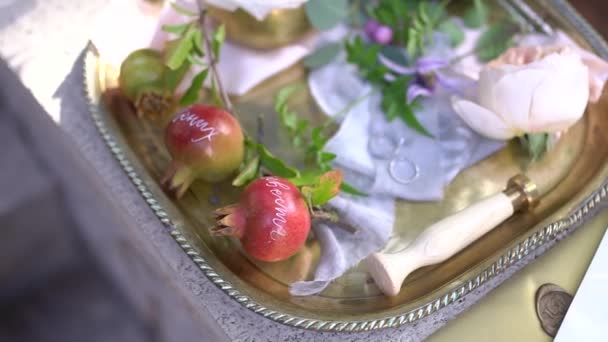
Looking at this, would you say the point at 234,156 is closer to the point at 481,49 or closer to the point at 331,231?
the point at 331,231

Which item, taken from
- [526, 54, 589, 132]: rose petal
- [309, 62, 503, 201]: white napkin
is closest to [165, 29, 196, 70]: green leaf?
[309, 62, 503, 201]: white napkin

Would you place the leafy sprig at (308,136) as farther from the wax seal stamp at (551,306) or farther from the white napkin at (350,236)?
the wax seal stamp at (551,306)

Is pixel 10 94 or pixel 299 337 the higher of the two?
pixel 10 94

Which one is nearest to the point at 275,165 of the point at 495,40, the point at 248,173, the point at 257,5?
the point at 248,173

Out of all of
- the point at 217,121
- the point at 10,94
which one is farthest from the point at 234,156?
the point at 10,94

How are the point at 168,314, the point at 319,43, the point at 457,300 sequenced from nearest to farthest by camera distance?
the point at 168,314
the point at 457,300
the point at 319,43

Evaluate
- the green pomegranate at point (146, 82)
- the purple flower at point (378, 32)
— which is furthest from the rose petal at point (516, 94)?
the green pomegranate at point (146, 82)

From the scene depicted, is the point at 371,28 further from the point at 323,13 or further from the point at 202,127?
the point at 202,127
